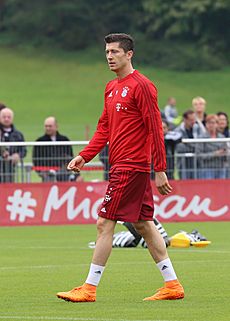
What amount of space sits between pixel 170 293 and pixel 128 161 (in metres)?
1.21

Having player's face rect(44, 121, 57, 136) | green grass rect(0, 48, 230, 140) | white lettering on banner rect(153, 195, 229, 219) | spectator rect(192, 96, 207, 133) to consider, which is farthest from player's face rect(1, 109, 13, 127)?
green grass rect(0, 48, 230, 140)

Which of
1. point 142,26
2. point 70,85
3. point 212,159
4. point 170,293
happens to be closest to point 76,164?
point 170,293

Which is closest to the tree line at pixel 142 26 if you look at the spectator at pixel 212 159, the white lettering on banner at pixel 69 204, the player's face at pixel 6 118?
the spectator at pixel 212 159

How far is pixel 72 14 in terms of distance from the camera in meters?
75.0

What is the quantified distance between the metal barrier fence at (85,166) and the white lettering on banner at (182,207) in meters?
0.45

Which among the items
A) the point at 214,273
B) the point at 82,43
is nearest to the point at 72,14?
the point at 82,43

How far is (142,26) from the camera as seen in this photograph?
7538 cm

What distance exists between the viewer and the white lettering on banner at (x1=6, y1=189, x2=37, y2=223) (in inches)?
883

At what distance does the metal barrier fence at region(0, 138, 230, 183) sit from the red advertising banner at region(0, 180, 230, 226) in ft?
0.77

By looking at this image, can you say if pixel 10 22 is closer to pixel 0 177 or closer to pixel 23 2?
pixel 23 2

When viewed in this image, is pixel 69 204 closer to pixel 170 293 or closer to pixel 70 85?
pixel 170 293

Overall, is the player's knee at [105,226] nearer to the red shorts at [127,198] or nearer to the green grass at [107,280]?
the red shorts at [127,198]

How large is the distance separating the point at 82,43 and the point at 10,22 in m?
4.58

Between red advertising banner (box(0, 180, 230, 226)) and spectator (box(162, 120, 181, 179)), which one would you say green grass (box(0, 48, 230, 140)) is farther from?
red advertising banner (box(0, 180, 230, 226))
